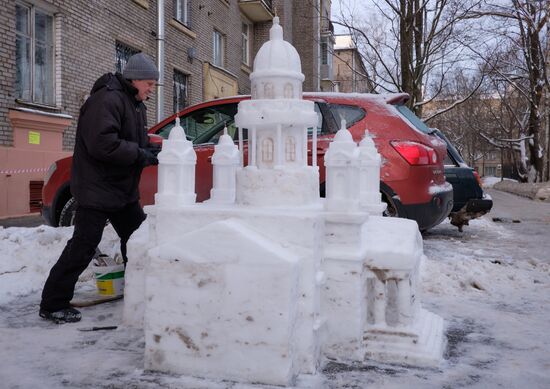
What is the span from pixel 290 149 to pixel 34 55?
8.79m

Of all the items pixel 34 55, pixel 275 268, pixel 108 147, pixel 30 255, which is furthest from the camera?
pixel 34 55

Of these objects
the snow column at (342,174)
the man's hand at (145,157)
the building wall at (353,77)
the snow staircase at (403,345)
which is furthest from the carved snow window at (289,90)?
the building wall at (353,77)

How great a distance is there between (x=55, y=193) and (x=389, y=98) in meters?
4.10

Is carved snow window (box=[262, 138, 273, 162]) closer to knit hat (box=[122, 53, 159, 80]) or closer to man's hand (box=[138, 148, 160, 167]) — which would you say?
man's hand (box=[138, 148, 160, 167])

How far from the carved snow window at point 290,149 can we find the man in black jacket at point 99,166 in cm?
106

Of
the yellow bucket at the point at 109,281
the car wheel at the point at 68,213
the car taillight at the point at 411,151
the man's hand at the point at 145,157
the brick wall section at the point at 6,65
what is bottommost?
the yellow bucket at the point at 109,281

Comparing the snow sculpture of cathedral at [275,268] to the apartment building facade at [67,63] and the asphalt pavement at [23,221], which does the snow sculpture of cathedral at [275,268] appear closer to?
the apartment building facade at [67,63]

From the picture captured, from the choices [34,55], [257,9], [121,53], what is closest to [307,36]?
[257,9]

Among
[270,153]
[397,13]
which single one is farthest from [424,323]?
[397,13]

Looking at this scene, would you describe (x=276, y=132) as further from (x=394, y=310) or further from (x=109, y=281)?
(x=109, y=281)

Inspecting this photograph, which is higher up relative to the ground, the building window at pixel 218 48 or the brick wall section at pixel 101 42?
the building window at pixel 218 48

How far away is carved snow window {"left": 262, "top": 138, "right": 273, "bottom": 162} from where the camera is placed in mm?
3311

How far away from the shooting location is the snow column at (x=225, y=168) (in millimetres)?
4023

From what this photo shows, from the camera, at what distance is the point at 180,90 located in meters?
16.1
